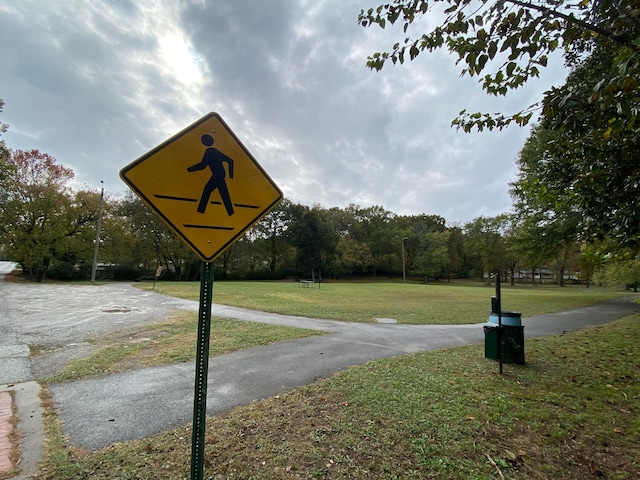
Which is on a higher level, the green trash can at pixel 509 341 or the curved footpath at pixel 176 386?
the green trash can at pixel 509 341

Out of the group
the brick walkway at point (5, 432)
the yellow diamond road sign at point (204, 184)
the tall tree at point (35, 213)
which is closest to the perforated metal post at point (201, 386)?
the yellow diamond road sign at point (204, 184)

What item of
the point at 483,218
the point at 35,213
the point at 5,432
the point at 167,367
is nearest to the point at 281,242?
the point at 35,213

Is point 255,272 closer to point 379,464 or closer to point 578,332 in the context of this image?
point 578,332

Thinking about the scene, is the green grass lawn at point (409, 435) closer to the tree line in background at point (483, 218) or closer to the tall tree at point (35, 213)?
the tree line in background at point (483, 218)

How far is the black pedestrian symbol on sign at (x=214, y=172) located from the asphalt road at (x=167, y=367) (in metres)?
2.29

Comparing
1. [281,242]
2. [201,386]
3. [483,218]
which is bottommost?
[201,386]

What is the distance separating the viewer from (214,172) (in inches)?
76.7

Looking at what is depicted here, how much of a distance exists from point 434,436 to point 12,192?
3464 cm

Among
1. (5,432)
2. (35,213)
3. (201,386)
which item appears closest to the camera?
(201,386)

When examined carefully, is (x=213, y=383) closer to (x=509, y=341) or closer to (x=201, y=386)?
(x=201, y=386)

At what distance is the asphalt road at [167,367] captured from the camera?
311 centimetres

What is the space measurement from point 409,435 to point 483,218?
59694mm

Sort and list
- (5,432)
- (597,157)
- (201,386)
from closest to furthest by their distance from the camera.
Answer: (201,386)
(5,432)
(597,157)

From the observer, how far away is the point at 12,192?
25.3 meters
